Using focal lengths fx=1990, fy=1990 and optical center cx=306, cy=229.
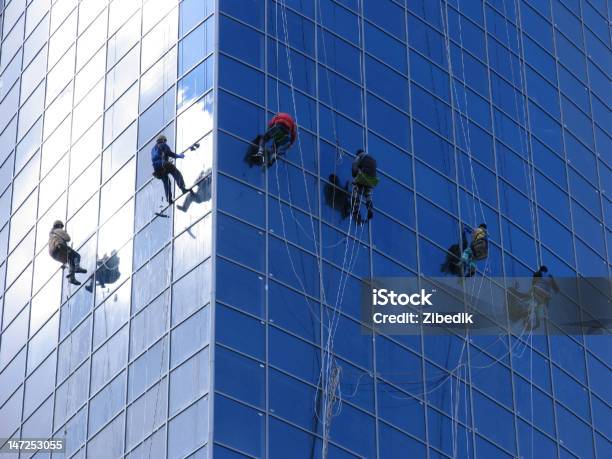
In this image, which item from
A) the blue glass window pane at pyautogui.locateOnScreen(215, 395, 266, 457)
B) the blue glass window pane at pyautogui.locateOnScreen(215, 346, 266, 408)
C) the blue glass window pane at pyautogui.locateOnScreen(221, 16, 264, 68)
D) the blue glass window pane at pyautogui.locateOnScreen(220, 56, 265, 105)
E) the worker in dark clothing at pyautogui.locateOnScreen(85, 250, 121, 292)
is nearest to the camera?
the blue glass window pane at pyautogui.locateOnScreen(215, 395, 266, 457)

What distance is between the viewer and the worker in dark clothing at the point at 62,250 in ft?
182

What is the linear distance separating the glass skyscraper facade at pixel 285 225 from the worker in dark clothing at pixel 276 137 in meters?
0.34

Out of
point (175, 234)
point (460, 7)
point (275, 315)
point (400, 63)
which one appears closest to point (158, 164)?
point (175, 234)

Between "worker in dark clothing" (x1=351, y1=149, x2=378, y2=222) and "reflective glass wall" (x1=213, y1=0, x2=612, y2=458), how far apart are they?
0.54 metres

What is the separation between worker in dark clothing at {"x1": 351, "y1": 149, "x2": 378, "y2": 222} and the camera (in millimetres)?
53000

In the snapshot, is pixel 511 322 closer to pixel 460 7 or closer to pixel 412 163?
pixel 412 163

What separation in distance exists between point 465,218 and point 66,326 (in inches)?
465

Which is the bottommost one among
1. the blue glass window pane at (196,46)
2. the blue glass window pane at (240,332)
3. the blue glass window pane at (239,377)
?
the blue glass window pane at (239,377)

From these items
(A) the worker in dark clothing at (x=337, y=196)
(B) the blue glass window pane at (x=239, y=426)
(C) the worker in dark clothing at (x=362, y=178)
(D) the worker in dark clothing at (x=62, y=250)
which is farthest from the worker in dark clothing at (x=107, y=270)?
(B) the blue glass window pane at (x=239, y=426)

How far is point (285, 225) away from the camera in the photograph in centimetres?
5106

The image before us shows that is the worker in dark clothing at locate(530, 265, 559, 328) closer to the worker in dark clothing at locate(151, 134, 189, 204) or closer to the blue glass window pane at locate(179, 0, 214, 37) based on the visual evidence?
the worker in dark clothing at locate(151, 134, 189, 204)

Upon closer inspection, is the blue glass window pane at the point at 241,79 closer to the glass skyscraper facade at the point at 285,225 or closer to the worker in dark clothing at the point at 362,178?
the glass skyscraper facade at the point at 285,225

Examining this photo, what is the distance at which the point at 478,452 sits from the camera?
5344 centimetres

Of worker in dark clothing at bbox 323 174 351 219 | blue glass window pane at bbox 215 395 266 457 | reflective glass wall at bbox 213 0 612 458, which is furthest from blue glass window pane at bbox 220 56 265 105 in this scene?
blue glass window pane at bbox 215 395 266 457
